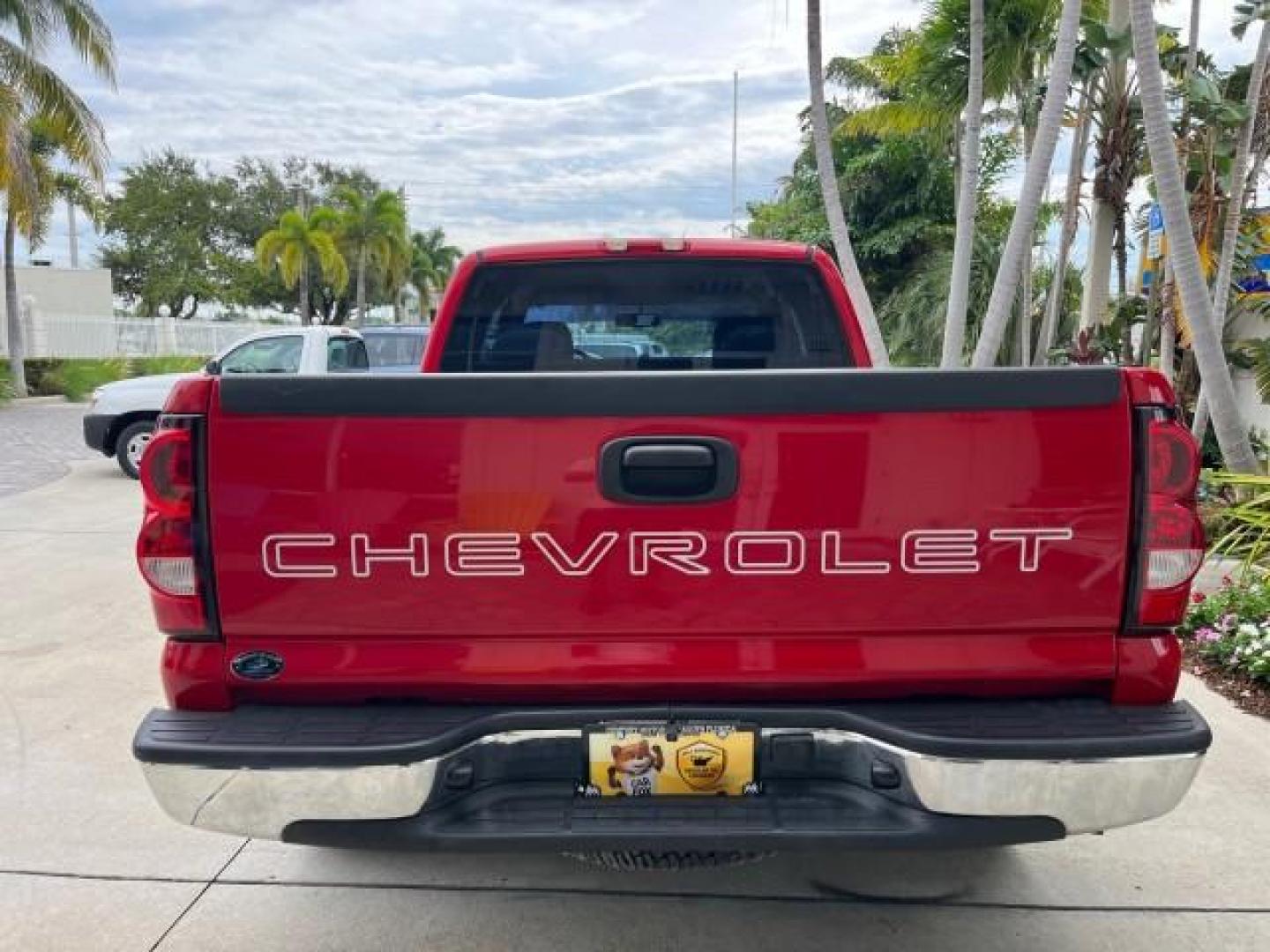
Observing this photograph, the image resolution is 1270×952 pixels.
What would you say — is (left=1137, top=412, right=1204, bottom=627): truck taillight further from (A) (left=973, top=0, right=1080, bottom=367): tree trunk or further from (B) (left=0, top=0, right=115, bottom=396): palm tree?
(B) (left=0, top=0, right=115, bottom=396): palm tree

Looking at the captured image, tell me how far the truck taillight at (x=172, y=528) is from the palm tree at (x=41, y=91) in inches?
709

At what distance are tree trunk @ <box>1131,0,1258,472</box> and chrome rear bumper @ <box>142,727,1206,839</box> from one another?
5308 millimetres

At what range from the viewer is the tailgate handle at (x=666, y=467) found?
2.15 meters

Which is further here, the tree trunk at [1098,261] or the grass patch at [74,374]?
the grass patch at [74,374]

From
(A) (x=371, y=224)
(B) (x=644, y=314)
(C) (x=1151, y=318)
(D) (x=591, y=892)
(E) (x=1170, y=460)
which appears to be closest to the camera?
(E) (x=1170, y=460)

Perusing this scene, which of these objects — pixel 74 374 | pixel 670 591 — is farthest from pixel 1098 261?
pixel 74 374

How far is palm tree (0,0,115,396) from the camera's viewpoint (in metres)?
17.0

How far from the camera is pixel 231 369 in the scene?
9.79 metres

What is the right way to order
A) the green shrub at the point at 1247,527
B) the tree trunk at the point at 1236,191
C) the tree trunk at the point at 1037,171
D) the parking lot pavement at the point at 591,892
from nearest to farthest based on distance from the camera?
the parking lot pavement at the point at 591,892 → the green shrub at the point at 1247,527 → the tree trunk at the point at 1037,171 → the tree trunk at the point at 1236,191

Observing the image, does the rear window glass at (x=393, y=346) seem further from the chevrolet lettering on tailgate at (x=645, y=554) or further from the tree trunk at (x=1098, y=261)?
the chevrolet lettering on tailgate at (x=645, y=554)

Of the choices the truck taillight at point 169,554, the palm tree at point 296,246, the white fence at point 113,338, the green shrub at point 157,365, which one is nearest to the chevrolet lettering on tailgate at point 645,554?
the truck taillight at point 169,554

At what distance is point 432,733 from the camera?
7.07 feet

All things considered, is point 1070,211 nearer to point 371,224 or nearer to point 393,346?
point 393,346

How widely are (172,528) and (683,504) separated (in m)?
1.13
